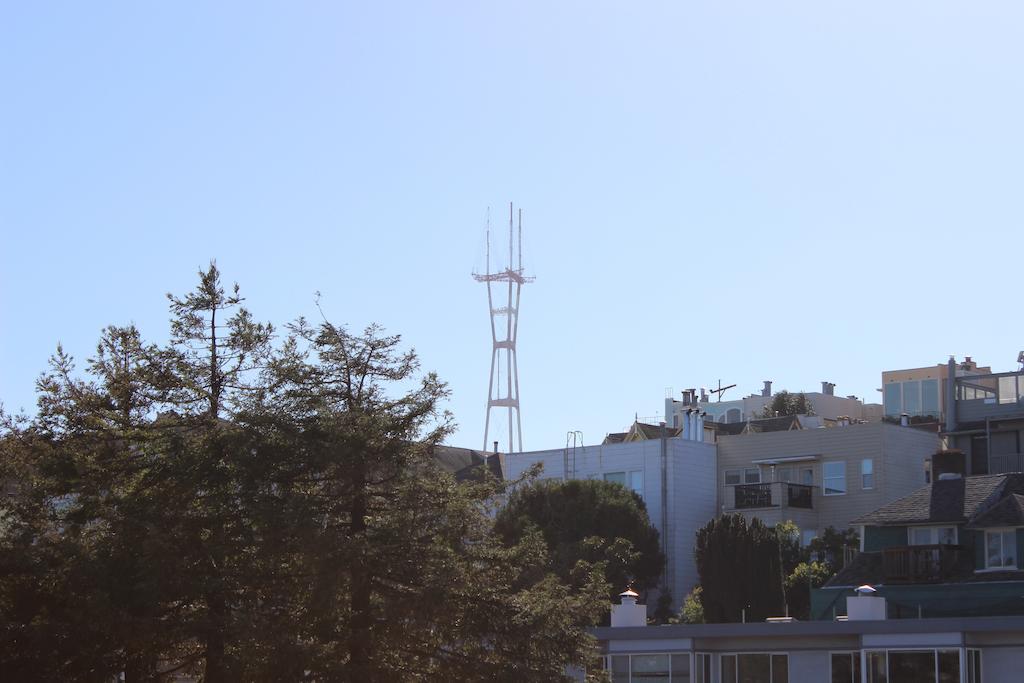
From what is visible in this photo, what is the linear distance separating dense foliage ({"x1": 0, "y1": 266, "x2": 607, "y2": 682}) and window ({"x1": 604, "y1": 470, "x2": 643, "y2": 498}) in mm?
39758

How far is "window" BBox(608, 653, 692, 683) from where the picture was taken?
41.7m

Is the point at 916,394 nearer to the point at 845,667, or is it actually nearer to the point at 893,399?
the point at 893,399

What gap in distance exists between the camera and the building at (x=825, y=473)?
69625mm

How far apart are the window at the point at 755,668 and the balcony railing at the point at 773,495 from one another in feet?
94.2

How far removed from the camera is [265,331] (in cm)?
3500

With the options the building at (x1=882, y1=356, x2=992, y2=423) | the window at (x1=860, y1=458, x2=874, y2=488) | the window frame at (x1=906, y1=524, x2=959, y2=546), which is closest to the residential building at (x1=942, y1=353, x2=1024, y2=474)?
the window at (x1=860, y1=458, x2=874, y2=488)


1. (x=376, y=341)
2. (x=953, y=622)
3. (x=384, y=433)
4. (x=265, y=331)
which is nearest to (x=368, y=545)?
(x=384, y=433)

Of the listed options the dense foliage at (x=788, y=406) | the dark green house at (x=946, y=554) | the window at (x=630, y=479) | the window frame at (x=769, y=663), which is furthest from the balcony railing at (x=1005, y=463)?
the dense foliage at (x=788, y=406)

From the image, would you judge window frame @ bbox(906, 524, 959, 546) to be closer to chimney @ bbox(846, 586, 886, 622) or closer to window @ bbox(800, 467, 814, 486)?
chimney @ bbox(846, 586, 886, 622)

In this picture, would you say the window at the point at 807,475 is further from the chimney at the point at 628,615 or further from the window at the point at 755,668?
the window at the point at 755,668

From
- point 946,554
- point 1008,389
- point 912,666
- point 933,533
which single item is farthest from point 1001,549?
point 1008,389

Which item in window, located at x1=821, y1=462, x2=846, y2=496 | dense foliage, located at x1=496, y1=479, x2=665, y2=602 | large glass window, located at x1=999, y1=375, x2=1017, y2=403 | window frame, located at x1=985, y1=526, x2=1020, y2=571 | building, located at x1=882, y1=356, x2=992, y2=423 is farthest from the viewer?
building, located at x1=882, y1=356, x2=992, y2=423

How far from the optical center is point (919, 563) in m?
50.6

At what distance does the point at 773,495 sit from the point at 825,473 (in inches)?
122
